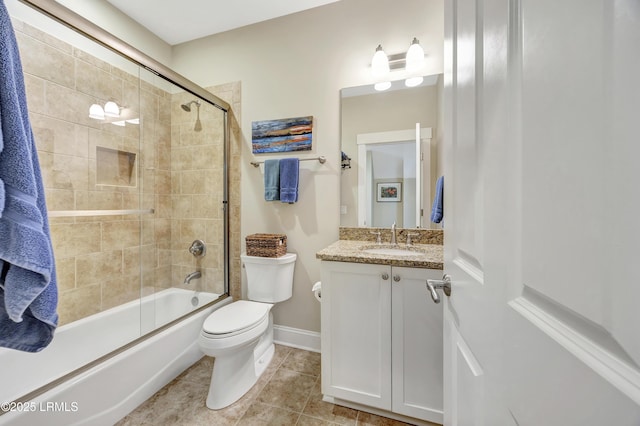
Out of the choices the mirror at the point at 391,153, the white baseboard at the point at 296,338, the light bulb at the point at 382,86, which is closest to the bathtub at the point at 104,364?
the white baseboard at the point at 296,338

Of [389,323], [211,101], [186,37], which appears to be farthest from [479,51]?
[186,37]

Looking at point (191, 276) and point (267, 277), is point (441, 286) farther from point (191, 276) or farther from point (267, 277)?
point (191, 276)

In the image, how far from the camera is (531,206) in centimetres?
34

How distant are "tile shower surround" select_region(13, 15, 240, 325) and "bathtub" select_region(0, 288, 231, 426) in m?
0.12

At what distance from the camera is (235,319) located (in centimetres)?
151

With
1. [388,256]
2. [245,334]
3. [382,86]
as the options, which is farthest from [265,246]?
[382,86]

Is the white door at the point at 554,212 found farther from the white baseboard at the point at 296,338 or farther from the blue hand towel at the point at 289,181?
the white baseboard at the point at 296,338

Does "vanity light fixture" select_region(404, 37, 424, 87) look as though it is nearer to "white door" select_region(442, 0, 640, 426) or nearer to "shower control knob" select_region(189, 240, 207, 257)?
"white door" select_region(442, 0, 640, 426)

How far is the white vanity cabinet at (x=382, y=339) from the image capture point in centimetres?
121

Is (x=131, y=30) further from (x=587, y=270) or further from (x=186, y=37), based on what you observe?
(x=587, y=270)

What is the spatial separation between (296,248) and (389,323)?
95 centimetres

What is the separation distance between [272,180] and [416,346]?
1433 millimetres

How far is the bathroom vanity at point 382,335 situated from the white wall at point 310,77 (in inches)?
23.3

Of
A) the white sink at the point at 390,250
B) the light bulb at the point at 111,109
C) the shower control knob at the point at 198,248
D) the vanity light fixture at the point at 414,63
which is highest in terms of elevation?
Result: the vanity light fixture at the point at 414,63
